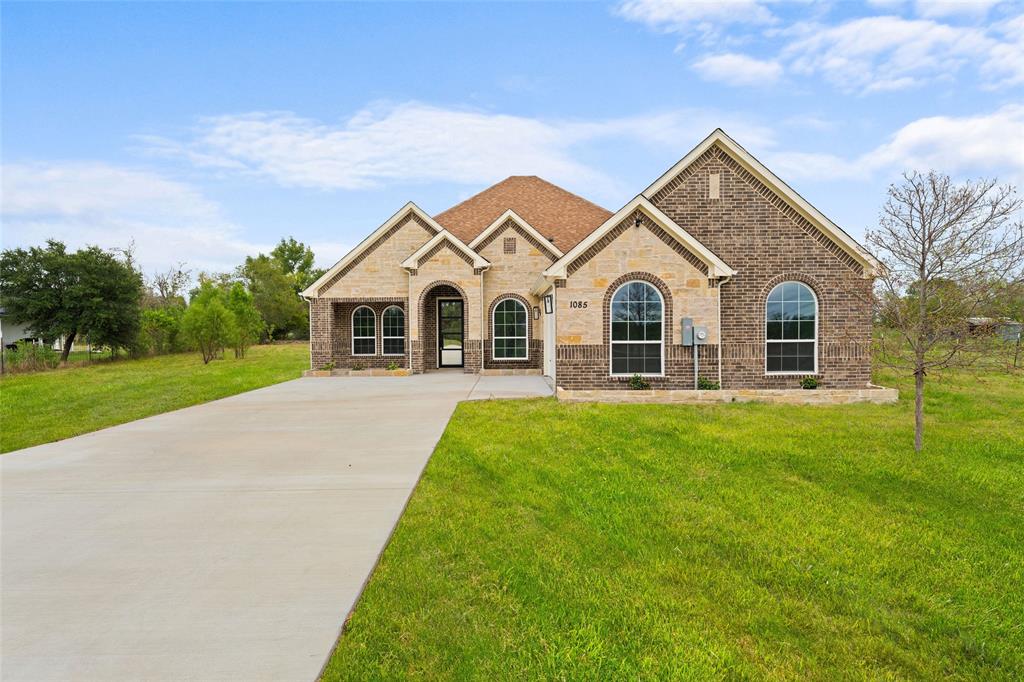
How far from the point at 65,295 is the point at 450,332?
85.5ft

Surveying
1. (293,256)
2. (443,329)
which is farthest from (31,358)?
(293,256)

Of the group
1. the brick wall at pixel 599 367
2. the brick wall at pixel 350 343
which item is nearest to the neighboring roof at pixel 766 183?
the brick wall at pixel 599 367

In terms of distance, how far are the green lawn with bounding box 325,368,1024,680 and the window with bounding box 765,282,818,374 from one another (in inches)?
220

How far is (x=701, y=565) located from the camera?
4137mm

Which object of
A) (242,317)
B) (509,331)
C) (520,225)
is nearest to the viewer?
(509,331)

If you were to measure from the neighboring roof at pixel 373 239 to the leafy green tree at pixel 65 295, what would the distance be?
2021 centimetres

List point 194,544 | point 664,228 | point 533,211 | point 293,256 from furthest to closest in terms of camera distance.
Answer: point 293,256 < point 533,211 < point 664,228 < point 194,544

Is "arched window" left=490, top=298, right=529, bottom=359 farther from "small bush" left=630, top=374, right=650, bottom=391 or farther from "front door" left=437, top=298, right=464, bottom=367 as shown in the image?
"small bush" left=630, top=374, right=650, bottom=391

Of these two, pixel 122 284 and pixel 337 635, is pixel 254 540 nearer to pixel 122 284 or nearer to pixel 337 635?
pixel 337 635

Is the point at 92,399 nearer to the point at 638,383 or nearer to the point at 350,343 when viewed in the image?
the point at 350,343

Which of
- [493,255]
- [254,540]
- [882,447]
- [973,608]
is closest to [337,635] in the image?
[254,540]

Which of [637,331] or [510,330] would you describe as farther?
[510,330]

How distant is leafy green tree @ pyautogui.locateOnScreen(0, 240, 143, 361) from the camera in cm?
2975

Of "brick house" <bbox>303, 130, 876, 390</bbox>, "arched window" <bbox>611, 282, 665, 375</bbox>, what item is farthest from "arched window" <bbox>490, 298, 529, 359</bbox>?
"arched window" <bbox>611, 282, 665, 375</bbox>
